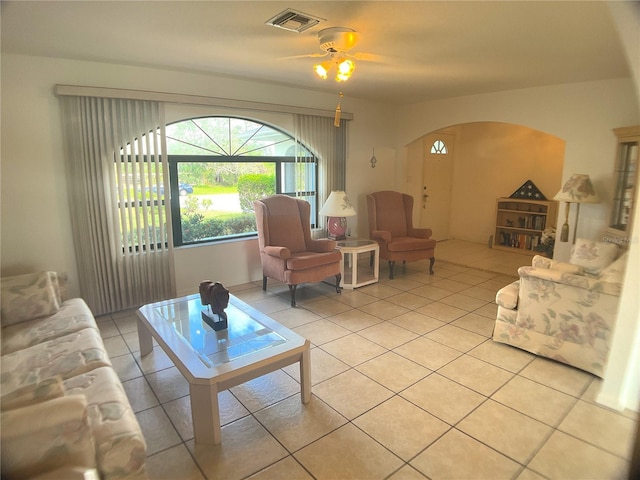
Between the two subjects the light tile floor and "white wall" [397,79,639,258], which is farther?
"white wall" [397,79,639,258]

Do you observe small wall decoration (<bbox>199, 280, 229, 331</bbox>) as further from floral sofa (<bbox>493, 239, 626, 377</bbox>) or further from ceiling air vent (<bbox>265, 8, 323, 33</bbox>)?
floral sofa (<bbox>493, 239, 626, 377</bbox>)

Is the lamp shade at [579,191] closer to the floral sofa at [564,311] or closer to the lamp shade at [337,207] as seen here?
the floral sofa at [564,311]

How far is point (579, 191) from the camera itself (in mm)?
3869

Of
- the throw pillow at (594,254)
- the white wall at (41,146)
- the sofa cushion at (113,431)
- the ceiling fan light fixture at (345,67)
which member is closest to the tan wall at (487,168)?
the throw pillow at (594,254)

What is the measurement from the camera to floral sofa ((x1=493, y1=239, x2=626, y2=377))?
2.52m

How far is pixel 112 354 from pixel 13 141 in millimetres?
1966

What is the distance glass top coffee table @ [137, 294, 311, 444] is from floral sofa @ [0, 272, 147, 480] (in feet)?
1.09

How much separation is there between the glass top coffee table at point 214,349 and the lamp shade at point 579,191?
332 centimetres

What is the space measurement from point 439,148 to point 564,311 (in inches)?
179

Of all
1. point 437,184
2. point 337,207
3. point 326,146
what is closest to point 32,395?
point 337,207

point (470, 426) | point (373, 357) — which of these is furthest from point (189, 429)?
point (470, 426)

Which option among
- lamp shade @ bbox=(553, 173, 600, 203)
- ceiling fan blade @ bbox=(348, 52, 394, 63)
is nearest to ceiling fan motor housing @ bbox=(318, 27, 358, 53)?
ceiling fan blade @ bbox=(348, 52, 394, 63)

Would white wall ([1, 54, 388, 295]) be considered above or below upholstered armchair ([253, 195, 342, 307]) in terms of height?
above

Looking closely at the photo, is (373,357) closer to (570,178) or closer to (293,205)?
(293,205)
